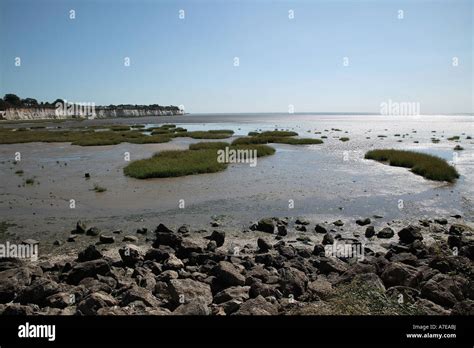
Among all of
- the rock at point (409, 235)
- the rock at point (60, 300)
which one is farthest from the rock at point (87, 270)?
the rock at point (409, 235)

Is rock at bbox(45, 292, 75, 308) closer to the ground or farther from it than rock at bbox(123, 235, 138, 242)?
farther from it

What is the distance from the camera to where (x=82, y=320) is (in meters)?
6.67

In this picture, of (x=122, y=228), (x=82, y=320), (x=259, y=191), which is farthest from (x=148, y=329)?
(x=259, y=191)

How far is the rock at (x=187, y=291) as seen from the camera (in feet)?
33.5

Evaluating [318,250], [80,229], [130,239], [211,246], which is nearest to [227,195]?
[130,239]

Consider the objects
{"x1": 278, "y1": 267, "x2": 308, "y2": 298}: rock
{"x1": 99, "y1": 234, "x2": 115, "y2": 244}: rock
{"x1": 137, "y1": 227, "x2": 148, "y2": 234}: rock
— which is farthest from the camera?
{"x1": 137, "y1": 227, "x2": 148, "y2": 234}: rock

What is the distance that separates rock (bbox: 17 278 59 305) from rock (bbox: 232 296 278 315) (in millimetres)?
5476

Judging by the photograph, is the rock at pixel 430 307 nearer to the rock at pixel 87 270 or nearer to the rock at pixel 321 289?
the rock at pixel 321 289

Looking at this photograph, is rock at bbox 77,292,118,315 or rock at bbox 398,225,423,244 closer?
rock at bbox 77,292,118,315

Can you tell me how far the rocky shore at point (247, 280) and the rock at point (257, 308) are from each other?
0.03 meters

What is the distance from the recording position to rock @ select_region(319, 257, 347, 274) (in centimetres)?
1286

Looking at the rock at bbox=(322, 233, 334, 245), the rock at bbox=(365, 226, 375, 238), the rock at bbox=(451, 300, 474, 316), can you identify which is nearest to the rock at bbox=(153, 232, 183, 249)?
the rock at bbox=(322, 233, 334, 245)

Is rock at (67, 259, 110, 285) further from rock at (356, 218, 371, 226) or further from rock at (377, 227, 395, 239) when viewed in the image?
rock at (356, 218, 371, 226)

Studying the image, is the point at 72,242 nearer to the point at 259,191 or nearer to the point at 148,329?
the point at 148,329
